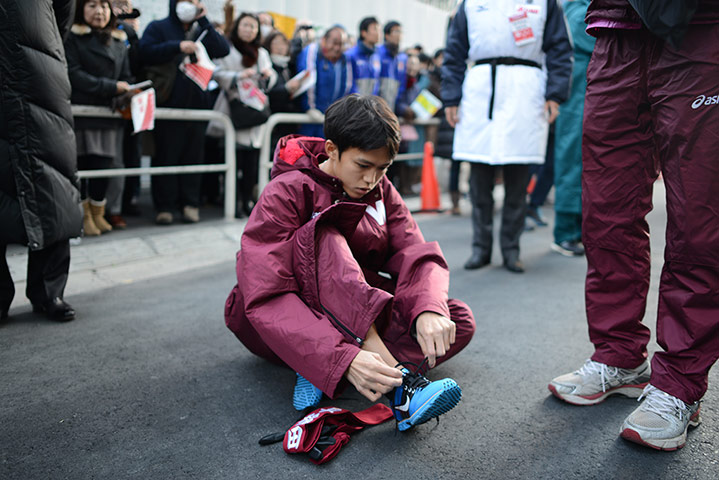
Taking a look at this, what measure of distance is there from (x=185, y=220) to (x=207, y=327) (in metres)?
2.66

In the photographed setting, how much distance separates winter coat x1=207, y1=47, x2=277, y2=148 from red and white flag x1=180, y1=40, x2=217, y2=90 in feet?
1.43

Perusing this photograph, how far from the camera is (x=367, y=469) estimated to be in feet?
6.06

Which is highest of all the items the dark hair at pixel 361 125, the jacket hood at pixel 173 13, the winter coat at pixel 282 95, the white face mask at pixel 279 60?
the jacket hood at pixel 173 13

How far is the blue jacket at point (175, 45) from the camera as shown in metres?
5.07

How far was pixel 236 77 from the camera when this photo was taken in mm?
5516

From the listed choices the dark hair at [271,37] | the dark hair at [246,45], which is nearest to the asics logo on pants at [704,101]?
the dark hair at [246,45]

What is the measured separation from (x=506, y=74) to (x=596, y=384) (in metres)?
2.52

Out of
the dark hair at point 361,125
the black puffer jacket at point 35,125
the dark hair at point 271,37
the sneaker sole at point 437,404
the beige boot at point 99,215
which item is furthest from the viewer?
the dark hair at point 271,37

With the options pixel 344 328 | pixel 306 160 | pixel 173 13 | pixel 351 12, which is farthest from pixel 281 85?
pixel 344 328

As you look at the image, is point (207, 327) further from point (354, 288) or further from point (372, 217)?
point (354, 288)

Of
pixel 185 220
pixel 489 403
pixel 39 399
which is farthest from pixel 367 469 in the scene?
pixel 185 220

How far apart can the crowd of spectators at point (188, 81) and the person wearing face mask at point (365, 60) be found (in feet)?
0.04

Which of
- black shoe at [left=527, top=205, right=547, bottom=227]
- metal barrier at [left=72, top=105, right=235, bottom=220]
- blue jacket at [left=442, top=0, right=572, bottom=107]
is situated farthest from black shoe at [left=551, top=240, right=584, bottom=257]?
metal barrier at [left=72, top=105, right=235, bottom=220]

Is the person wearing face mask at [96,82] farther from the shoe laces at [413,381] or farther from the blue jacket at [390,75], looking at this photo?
the shoe laces at [413,381]
